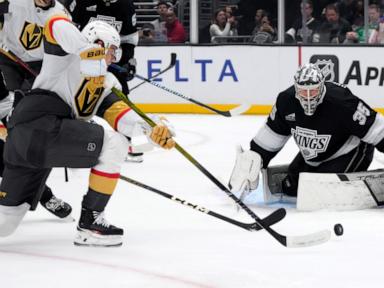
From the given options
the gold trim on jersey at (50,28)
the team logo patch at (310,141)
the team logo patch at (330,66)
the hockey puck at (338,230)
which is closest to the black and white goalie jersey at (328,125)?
the team logo patch at (310,141)

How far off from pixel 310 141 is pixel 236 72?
399 centimetres

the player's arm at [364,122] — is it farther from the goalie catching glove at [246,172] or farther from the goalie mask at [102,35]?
the goalie mask at [102,35]

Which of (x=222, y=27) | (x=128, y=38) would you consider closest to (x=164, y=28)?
(x=222, y=27)

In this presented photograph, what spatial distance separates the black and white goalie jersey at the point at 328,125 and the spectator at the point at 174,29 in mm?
4133

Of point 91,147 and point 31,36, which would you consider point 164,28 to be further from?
point 91,147

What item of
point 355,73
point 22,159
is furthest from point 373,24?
point 22,159

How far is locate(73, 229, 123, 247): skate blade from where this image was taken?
3760 mm

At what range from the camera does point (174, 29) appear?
8781mm

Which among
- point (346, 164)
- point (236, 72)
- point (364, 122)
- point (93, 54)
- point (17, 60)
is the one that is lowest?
point (236, 72)

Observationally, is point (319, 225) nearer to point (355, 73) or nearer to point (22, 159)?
point (22, 159)

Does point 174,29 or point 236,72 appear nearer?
point 236,72

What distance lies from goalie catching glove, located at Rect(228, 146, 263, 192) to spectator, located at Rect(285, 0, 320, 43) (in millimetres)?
3966

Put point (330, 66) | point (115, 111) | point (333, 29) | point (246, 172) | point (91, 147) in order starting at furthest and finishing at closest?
point (333, 29) → point (330, 66) → point (246, 172) → point (115, 111) → point (91, 147)

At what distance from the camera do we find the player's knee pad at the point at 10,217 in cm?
381
